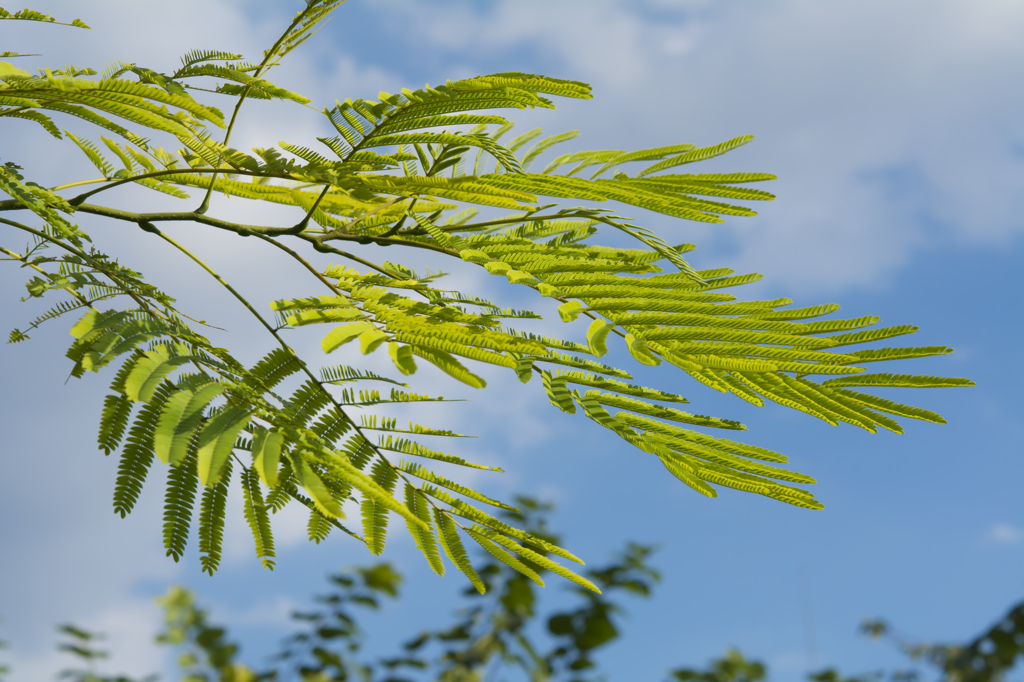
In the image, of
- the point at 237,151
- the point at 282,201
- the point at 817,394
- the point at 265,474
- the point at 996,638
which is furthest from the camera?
the point at 996,638

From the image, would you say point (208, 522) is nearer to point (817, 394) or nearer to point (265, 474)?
point (265, 474)

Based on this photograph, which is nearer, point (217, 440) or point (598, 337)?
point (217, 440)

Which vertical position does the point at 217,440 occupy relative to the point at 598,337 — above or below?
below

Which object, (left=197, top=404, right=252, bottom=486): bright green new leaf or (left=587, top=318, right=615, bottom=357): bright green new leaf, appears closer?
(left=197, top=404, right=252, bottom=486): bright green new leaf

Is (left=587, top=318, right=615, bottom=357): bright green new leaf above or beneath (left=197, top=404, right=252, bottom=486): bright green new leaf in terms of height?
above

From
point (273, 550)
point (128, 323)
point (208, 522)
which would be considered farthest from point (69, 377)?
point (273, 550)

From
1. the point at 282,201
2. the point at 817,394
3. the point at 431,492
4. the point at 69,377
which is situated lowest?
the point at 431,492

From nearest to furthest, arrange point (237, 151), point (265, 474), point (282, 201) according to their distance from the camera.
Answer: point (265, 474)
point (237, 151)
point (282, 201)

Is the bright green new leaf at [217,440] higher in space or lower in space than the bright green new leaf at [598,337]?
lower

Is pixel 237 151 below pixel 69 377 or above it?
above

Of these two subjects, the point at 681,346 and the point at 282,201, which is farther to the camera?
the point at 282,201

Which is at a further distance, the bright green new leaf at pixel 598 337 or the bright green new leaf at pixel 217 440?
the bright green new leaf at pixel 598 337

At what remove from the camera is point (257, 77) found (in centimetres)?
171

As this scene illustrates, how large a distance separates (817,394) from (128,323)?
150 cm
